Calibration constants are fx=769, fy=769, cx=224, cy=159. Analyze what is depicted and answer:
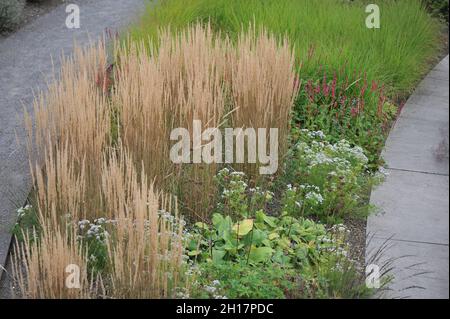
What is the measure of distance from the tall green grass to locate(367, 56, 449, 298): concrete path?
0.44 m

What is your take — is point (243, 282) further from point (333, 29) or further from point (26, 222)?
point (333, 29)

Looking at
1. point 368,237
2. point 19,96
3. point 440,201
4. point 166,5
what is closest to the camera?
point 368,237

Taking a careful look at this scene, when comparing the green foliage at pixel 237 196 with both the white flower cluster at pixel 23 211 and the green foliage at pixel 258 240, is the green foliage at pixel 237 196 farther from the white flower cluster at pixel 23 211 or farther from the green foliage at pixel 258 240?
the white flower cluster at pixel 23 211

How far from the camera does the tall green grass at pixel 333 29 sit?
6051mm

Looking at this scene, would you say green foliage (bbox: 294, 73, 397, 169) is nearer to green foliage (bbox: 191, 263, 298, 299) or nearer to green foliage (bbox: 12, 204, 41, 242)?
green foliage (bbox: 191, 263, 298, 299)

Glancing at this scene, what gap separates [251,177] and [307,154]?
431 mm

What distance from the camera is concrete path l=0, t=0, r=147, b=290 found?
4.61 meters

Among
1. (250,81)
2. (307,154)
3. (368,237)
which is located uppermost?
(250,81)

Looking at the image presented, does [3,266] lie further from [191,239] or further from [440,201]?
[440,201]

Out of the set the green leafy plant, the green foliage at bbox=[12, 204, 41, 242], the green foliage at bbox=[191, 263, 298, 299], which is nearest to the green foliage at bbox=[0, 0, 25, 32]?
the green leafy plant

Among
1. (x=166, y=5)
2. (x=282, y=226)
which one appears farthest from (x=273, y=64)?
(x=166, y=5)

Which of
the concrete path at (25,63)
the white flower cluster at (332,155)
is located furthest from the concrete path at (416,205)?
the concrete path at (25,63)

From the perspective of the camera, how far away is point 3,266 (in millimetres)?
3912

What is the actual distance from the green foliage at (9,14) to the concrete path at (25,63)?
130mm
